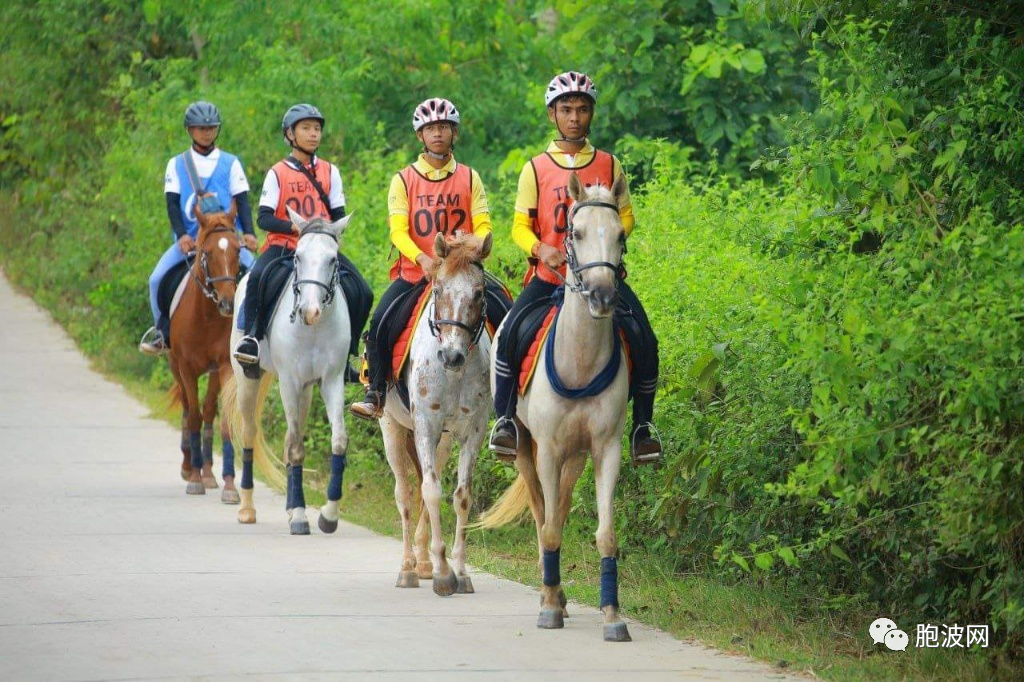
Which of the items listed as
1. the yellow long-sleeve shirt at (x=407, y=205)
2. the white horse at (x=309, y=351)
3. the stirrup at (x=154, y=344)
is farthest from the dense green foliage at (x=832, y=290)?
the stirrup at (x=154, y=344)

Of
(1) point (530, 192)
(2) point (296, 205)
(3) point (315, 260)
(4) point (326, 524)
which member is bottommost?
(4) point (326, 524)

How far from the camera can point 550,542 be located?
30.5 ft

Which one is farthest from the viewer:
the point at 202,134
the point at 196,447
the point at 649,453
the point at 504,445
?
the point at 196,447

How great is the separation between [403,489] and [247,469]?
10.6ft

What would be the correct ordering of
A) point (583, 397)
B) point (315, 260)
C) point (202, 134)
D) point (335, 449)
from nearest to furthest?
point (583, 397) < point (315, 260) < point (335, 449) < point (202, 134)

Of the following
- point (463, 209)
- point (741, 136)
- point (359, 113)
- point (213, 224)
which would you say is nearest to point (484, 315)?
point (463, 209)

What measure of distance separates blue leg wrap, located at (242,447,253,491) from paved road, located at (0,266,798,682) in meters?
0.35

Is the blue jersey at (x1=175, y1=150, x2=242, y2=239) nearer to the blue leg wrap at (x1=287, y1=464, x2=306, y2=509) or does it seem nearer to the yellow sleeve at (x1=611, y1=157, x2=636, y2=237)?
the blue leg wrap at (x1=287, y1=464, x2=306, y2=509)

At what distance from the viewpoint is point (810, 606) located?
9.15 m

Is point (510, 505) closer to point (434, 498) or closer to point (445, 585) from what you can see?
point (434, 498)

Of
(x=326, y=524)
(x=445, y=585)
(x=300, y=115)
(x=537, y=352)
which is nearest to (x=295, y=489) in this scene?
(x=326, y=524)

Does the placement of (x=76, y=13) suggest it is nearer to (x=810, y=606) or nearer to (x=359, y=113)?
(x=359, y=113)

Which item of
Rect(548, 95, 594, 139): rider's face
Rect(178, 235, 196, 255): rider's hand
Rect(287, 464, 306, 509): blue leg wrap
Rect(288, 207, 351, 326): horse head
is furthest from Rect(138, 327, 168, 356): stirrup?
Rect(548, 95, 594, 139): rider's face

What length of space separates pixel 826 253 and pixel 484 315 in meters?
2.44
